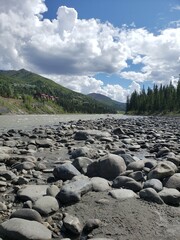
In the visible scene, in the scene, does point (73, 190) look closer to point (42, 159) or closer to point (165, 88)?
point (42, 159)

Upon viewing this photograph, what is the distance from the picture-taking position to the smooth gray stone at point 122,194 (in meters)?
6.27

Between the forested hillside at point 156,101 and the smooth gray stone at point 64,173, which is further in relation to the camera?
the forested hillside at point 156,101

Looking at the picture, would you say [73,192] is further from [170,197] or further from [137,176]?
[137,176]

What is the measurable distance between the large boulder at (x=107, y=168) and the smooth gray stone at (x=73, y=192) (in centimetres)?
166

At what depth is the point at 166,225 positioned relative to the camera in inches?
206

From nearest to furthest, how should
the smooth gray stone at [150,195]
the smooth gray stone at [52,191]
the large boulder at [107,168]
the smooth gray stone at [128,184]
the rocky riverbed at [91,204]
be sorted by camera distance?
the rocky riverbed at [91,204] < the smooth gray stone at [150,195] < the smooth gray stone at [52,191] < the smooth gray stone at [128,184] < the large boulder at [107,168]

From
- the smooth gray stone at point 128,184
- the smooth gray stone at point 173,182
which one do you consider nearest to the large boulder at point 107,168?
the smooth gray stone at point 128,184

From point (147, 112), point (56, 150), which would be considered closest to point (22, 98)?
point (147, 112)

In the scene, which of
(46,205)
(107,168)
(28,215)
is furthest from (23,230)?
(107,168)

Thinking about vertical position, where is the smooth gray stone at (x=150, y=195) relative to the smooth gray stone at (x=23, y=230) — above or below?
above

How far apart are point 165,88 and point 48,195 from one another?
425 feet

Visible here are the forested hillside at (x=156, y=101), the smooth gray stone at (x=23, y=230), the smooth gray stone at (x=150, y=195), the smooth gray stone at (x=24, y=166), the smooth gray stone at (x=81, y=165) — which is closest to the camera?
the smooth gray stone at (x=23, y=230)

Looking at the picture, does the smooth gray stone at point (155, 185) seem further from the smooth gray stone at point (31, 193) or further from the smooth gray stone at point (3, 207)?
the smooth gray stone at point (3, 207)

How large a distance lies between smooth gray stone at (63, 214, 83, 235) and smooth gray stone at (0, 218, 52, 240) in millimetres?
372
